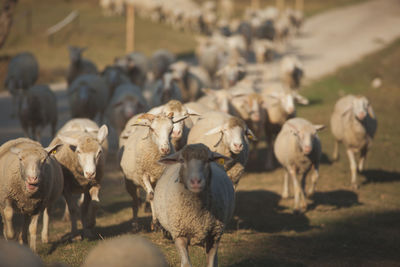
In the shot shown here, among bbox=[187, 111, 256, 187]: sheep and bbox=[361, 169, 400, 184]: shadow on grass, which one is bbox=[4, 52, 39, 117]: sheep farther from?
bbox=[361, 169, 400, 184]: shadow on grass

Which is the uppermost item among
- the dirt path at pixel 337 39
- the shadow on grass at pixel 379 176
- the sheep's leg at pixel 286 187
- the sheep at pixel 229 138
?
the dirt path at pixel 337 39

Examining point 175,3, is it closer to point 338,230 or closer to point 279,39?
point 279,39

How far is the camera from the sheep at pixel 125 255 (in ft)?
12.3

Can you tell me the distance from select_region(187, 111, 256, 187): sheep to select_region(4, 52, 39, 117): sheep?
28.3 feet

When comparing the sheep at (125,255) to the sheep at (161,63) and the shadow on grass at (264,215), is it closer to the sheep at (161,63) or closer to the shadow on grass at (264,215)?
the shadow on grass at (264,215)

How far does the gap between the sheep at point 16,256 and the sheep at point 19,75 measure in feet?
40.6

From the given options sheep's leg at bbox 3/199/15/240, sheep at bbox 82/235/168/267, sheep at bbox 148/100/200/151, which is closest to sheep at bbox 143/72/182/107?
sheep at bbox 148/100/200/151

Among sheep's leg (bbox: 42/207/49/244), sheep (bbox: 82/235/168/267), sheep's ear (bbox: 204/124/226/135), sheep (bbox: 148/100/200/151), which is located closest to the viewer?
sheep (bbox: 82/235/168/267)

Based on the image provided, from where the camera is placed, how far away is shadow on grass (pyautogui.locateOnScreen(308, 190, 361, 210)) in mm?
10055

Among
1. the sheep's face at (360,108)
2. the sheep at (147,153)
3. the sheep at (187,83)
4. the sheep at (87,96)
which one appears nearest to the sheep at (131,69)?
the sheep at (187,83)

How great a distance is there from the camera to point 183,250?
18.7 feet

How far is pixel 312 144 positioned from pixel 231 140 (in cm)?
221

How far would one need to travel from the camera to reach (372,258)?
284 inches

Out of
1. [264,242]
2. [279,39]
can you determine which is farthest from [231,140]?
[279,39]
